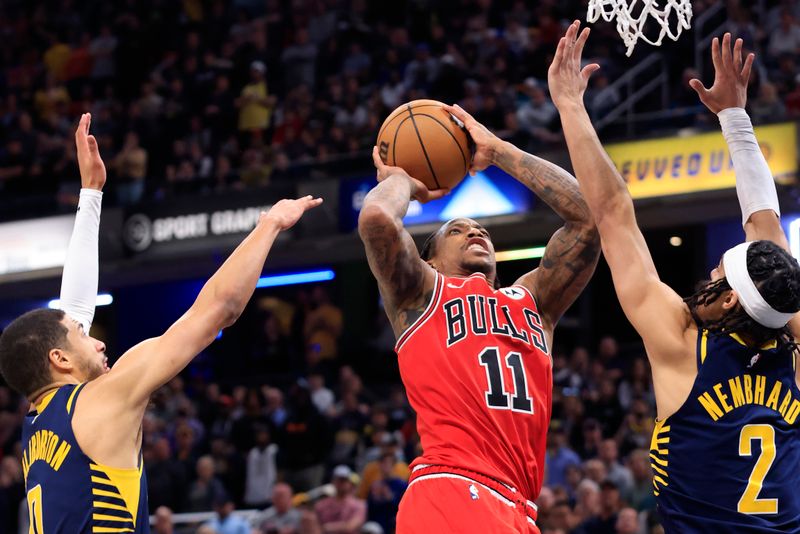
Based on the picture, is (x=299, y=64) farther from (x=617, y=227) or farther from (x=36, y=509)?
(x=36, y=509)

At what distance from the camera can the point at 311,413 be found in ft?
48.2

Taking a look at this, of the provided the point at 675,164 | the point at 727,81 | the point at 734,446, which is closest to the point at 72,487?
the point at 734,446

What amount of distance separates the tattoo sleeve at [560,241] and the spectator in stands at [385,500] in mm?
7122

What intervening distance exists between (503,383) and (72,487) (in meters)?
1.65

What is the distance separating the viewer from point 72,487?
4418mm

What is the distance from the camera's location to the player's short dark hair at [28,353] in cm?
463

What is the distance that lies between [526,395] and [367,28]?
50.0ft

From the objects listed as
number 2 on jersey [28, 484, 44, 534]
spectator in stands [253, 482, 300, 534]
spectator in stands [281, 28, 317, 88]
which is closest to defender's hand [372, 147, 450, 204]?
number 2 on jersey [28, 484, 44, 534]

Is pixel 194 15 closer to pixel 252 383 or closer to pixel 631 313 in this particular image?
pixel 252 383

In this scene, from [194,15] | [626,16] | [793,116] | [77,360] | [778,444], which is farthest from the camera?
[194,15]

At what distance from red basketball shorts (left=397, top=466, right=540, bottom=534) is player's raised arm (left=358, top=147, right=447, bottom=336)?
66cm

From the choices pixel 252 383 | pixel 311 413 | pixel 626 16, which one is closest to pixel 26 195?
pixel 252 383

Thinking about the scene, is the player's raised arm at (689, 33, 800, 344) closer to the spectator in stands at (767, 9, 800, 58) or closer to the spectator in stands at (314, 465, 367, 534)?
the spectator in stands at (314, 465, 367, 534)

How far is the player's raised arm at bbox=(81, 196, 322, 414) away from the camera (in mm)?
4453
